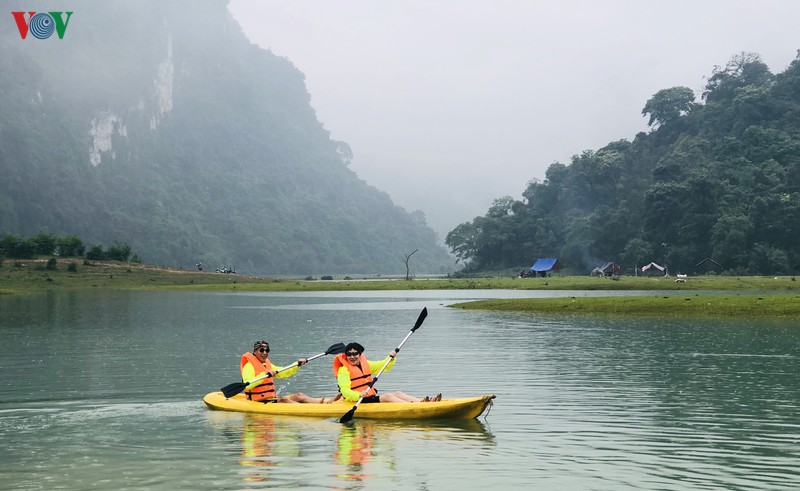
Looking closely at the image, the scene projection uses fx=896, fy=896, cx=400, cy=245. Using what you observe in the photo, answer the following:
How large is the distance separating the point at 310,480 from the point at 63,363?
21821 mm

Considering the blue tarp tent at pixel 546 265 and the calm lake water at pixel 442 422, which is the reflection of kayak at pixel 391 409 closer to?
the calm lake water at pixel 442 422

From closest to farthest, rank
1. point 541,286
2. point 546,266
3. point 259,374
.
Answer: point 259,374 → point 541,286 → point 546,266

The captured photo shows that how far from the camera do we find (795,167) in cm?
13138

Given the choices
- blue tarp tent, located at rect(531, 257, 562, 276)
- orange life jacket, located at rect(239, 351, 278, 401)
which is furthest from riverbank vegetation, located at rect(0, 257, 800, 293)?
orange life jacket, located at rect(239, 351, 278, 401)

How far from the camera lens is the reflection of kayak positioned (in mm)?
20688

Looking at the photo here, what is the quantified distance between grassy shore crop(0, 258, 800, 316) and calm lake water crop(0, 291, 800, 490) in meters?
9.74

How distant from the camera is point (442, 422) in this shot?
69.0 feet

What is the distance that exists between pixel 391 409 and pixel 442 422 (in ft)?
4.07

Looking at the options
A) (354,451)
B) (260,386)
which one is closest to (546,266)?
(260,386)

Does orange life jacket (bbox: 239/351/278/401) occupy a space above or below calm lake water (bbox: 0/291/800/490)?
above

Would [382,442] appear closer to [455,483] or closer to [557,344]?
[455,483]

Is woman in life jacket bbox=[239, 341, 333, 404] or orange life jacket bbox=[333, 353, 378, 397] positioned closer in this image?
orange life jacket bbox=[333, 353, 378, 397]

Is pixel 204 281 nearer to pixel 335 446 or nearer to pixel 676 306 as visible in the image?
pixel 676 306

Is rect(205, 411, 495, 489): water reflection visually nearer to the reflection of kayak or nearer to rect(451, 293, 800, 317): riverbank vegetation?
the reflection of kayak
